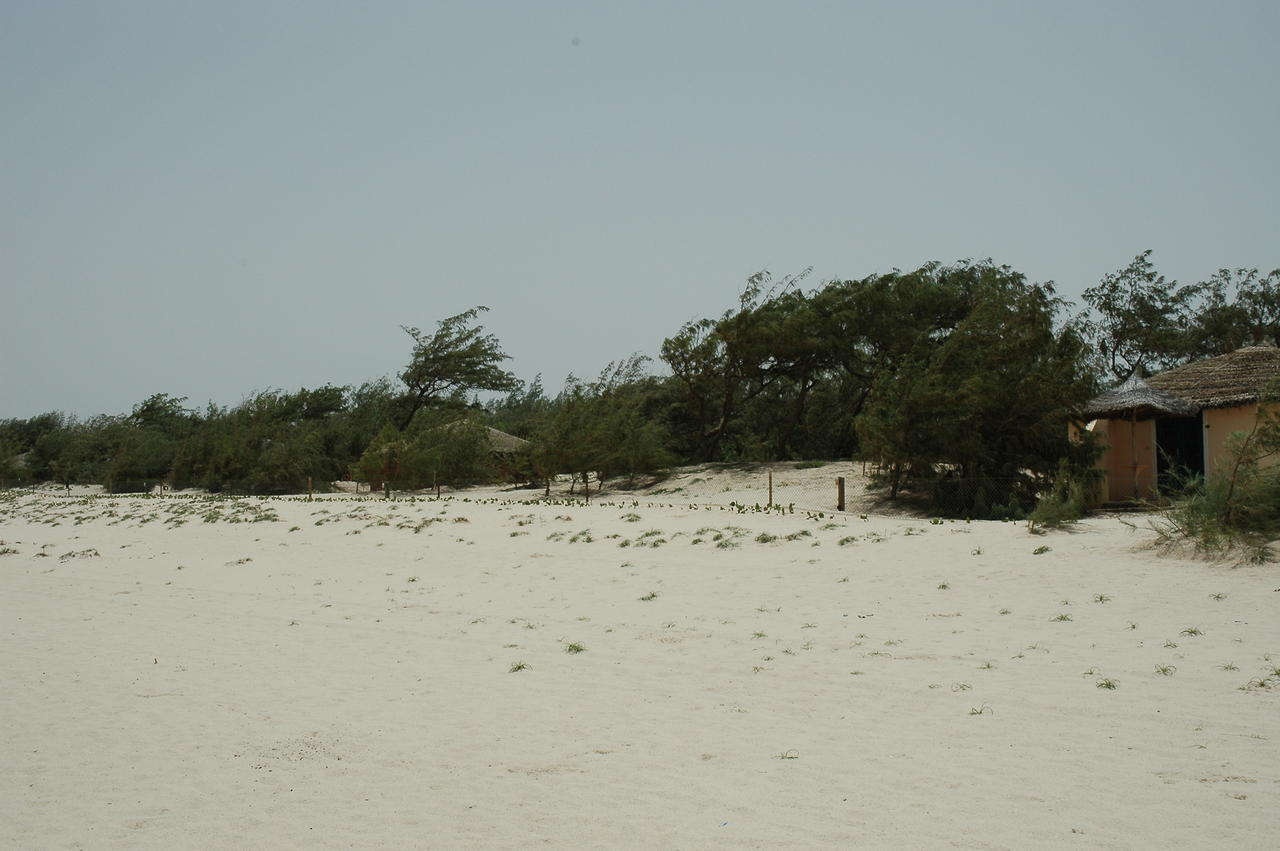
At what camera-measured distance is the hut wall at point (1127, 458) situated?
22.3 meters

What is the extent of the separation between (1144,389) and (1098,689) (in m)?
16.2

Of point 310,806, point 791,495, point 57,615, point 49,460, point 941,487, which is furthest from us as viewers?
point 49,460

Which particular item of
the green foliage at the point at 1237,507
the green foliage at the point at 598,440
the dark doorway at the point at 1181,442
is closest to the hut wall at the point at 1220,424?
the dark doorway at the point at 1181,442

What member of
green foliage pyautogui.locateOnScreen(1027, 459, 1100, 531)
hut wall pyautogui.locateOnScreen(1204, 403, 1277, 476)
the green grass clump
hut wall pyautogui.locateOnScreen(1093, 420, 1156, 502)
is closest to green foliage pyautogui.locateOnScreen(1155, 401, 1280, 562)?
the green grass clump

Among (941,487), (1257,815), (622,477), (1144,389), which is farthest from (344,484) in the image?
(1257,815)

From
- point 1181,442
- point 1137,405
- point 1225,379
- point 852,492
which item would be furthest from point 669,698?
point 1225,379

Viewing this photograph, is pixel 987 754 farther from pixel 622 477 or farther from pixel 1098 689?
pixel 622 477

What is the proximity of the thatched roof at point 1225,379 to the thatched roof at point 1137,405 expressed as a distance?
40 centimetres

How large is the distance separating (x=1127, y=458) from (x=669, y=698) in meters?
17.8

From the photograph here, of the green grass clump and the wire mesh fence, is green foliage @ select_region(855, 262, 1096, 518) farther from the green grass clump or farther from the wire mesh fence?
the green grass clump

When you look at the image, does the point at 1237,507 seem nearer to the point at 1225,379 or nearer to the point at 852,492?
the point at 1225,379

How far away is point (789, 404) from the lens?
4294 cm

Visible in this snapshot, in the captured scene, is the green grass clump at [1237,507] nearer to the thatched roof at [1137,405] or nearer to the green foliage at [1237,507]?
the green foliage at [1237,507]

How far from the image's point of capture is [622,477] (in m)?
34.4
